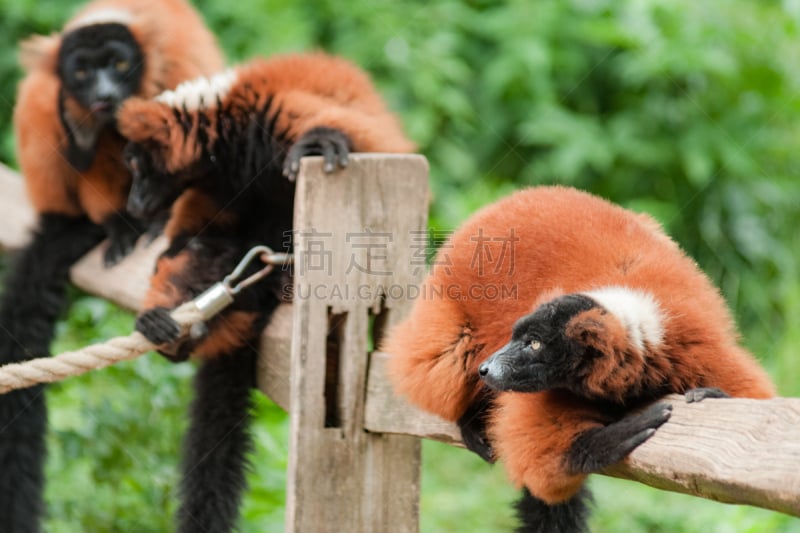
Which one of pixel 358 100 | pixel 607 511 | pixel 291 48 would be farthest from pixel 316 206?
pixel 291 48

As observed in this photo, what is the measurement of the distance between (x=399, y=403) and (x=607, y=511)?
2321mm

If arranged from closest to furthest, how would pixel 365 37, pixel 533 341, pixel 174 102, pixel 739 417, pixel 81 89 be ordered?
pixel 739 417, pixel 533 341, pixel 174 102, pixel 81 89, pixel 365 37

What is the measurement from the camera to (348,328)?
2.63 m

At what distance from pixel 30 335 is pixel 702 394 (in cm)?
292

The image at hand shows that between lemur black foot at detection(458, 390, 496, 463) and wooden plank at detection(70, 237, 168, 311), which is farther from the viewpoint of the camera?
wooden plank at detection(70, 237, 168, 311)

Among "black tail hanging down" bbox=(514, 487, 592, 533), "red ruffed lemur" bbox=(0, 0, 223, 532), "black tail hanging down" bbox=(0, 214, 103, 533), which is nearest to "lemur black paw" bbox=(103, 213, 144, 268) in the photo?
"red ruffed lemur" bbox=(0, 0, 223, 532)

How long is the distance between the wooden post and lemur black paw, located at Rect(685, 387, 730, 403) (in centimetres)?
105

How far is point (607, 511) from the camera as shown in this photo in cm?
454

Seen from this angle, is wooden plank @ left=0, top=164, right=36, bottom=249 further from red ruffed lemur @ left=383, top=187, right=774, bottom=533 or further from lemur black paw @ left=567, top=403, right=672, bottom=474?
lemur black paw @ left=567, top=403, right=672, bottom=474

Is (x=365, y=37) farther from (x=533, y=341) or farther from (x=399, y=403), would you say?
(x=533, y=341)

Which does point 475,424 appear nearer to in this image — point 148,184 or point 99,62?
point 148,184

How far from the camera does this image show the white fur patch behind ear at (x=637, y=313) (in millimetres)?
1951

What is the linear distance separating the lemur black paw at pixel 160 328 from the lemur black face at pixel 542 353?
1300 mm

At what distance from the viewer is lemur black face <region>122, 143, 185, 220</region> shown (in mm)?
3441
